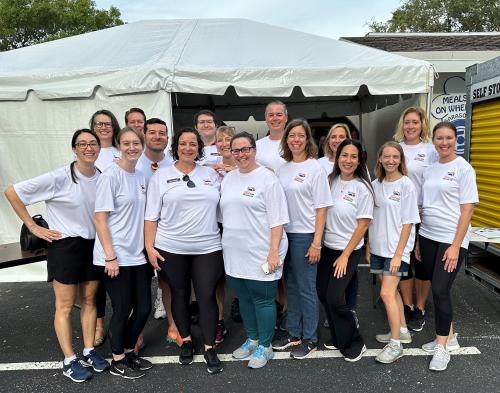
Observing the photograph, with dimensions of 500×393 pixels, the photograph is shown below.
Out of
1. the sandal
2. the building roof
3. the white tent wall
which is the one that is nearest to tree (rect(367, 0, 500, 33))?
the building roof

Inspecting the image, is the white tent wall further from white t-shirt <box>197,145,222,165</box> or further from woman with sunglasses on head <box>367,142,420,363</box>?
woman with sunglasses on head <box>367,142,420,363</box>

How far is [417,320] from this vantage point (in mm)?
3666

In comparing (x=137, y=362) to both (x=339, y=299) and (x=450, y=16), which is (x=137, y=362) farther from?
(x=450, y=16)

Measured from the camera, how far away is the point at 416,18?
73.8 ft

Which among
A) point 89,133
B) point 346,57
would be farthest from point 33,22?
point 89,133

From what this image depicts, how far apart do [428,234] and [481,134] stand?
1.79 metres

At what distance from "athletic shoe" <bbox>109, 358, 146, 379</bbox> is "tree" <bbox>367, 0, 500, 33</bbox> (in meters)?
24.0

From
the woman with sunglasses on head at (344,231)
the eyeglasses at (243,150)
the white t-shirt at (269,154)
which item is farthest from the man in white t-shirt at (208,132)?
the woman with sunglasses on head at (344,231)

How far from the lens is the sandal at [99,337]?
3482 millimetres

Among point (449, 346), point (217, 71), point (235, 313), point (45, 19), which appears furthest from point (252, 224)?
point (45, 19)

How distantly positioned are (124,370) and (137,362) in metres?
0.12

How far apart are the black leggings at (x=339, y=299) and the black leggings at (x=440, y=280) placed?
0.54m

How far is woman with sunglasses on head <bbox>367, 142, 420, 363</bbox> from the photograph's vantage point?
2941 millimetres

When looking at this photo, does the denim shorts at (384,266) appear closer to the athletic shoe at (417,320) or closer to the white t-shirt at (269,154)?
the athletic shoe at (417,320)
